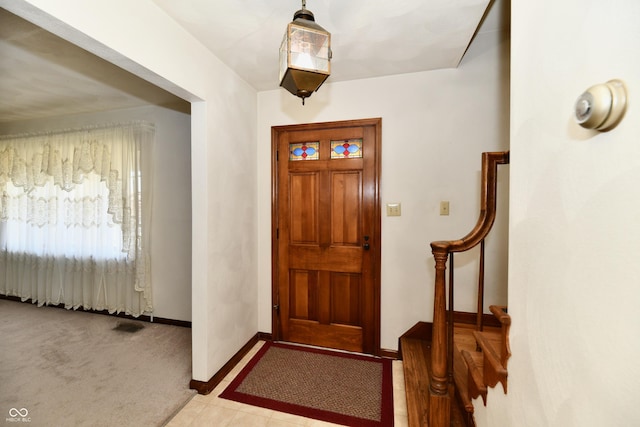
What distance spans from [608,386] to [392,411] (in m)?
1.62

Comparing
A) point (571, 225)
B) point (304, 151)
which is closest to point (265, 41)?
point (304, 151)

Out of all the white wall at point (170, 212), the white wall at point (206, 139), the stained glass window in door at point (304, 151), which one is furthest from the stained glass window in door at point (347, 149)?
the white wall at point (170, 212)

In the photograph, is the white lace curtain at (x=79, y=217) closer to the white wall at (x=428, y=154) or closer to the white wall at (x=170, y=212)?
the white wall at (x=170, y=212)

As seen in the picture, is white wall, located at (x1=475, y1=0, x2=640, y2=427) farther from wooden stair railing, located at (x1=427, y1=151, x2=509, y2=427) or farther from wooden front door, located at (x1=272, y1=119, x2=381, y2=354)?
wooden front door, located at (x1=272, y1=119, x2=381, y2=354)

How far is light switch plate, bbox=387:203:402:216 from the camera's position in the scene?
7.93 feet

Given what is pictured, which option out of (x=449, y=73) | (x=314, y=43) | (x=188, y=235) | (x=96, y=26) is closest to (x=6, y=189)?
(x=188, y=235)

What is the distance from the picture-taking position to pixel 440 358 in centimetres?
144

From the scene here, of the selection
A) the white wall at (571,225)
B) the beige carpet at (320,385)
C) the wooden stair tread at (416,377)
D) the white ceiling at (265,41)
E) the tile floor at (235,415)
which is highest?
the white ceiling at (265,41)

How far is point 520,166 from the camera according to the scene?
0.93m

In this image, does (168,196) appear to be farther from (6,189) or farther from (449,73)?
(449,73)

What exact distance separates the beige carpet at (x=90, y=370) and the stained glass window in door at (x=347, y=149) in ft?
7.49

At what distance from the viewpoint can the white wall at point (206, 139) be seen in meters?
1.27

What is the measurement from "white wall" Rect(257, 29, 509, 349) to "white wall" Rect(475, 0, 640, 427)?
1.37 m

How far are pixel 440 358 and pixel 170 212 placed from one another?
9.77 ft
